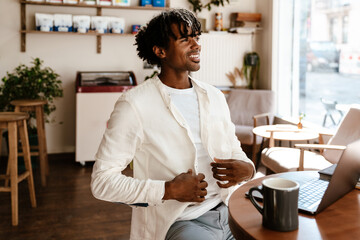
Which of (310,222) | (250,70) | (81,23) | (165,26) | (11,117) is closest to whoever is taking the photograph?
(310,222)

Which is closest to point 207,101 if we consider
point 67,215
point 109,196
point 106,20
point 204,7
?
point 109,196

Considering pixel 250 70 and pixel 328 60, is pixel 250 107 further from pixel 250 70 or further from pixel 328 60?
pixel 328 60

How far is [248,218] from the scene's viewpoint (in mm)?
1021

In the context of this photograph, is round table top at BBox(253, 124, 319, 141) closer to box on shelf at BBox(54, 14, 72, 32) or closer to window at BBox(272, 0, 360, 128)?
window at BBox(272, 0, 360, 128)

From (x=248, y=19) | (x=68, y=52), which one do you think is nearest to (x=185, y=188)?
(x=68, y=52)

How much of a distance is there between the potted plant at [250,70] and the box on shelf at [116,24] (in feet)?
5.52

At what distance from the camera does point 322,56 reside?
4.29 m

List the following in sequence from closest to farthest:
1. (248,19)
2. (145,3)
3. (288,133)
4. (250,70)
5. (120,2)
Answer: (288,133) < (120,2) < (145,3) < (248,19) < (250,70)

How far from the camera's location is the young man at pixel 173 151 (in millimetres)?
1210

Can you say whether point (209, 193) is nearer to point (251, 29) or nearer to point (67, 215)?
point (67, 215)

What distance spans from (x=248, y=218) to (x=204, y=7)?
4.46 meters

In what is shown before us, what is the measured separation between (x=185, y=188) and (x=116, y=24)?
3.87 metres

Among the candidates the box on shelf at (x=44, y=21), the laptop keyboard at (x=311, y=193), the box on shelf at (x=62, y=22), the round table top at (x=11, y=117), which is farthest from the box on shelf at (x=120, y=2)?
the laptop keyboard at (x=311, y=193)

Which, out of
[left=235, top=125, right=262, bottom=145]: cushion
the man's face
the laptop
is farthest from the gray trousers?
[left=235, top=125, right=262, bottom=145]: cushion
